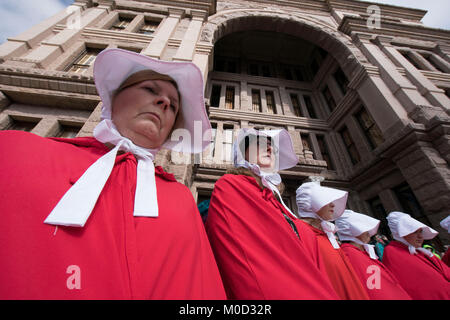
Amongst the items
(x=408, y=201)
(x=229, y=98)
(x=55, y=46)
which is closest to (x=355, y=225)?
(x=408, y=201)

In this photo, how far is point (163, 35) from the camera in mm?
5789

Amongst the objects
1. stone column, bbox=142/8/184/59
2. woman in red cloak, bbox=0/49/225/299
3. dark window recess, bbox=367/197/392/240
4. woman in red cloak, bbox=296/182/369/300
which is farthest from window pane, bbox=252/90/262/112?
woman in red cloak, bbox=0/49/225/299

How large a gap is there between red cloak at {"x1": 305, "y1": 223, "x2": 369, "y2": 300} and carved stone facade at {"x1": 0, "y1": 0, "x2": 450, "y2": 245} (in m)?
2.21

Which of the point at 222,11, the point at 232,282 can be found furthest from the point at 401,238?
the point at 222,11

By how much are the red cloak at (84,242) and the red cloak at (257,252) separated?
17 centimetres

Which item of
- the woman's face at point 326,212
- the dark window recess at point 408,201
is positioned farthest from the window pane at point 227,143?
the dark window recess at point 408,201

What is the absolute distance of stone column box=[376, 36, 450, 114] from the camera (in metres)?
5.91

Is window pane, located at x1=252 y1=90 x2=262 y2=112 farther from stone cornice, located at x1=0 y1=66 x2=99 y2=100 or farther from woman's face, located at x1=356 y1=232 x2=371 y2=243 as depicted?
woman's face, located at x1=356 y1=232 x2=371 y2=243

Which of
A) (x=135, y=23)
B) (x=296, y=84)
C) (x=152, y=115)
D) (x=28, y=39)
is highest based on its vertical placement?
(x=296, y=84)

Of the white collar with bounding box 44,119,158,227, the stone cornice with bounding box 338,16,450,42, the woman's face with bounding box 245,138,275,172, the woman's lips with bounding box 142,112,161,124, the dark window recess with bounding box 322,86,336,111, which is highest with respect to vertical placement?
the stone cornice with bounding box 338,16,450,42

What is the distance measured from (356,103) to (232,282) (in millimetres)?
10983

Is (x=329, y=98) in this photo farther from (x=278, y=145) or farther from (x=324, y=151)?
(x=278, y=145)

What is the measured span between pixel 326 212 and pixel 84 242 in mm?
2436
